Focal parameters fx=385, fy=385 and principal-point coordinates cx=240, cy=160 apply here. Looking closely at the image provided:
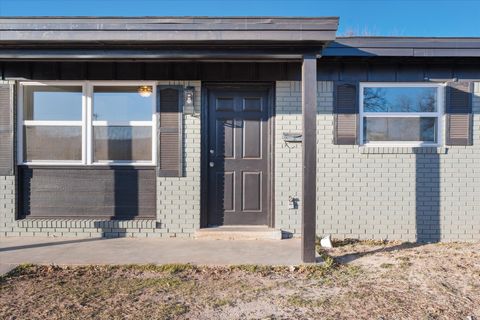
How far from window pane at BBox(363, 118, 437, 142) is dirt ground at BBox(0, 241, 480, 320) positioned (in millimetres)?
1841

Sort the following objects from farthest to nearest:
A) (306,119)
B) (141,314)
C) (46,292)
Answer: (306,119) < (46,292) < (141,314)

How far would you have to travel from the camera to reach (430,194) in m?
5.77

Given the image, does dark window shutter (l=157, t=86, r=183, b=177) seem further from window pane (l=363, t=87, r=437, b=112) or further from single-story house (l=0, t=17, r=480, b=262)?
window pane (l=363, t=87, r=437, b=112)

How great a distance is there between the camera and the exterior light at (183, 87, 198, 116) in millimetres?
5707

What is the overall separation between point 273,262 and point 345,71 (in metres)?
3.01

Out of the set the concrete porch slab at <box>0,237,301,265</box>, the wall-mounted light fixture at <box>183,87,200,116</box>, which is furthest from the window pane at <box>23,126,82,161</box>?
the wall-mounted light fixture at <box>183,87,200,116</box>

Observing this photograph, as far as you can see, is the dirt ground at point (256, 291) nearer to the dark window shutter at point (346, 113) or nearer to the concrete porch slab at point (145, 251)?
the concrete porch slab at point (145, 251)

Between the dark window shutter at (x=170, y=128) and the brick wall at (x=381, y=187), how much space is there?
4.85ft

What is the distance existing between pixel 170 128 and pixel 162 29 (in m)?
1.77

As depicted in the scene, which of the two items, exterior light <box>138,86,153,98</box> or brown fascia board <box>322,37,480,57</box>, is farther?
exterior light <box>138,86,153,98</box>

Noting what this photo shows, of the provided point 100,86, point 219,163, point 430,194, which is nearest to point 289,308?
point 219,163

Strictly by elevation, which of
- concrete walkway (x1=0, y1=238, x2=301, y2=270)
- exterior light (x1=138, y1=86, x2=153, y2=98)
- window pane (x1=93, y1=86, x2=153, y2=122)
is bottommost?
concrete walkway (x1=0, y1=238, x2=301, y2=270)

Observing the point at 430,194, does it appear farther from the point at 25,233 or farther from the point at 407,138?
the point at 25,233

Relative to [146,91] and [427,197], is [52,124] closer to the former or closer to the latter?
[146,91]
